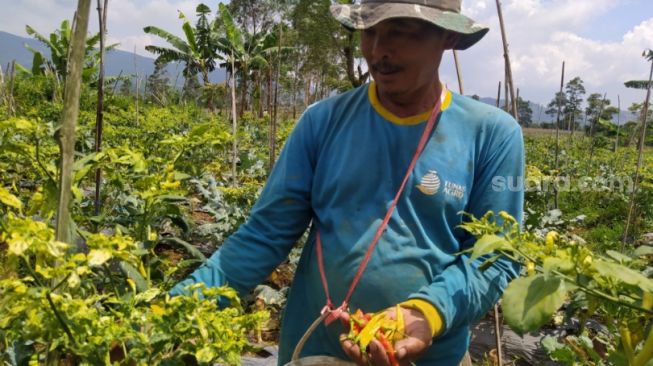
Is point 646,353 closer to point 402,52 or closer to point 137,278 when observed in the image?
point 402,52

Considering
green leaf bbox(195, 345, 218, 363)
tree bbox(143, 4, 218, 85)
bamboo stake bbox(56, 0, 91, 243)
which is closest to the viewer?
bamboo stake bbox(56, 0, 91, 243)

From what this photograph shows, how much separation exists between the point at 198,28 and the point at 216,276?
674 inches

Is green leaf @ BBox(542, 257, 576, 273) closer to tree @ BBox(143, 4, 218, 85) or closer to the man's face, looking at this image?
the man's face

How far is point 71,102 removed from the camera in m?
0.62

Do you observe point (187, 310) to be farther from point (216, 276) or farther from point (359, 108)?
point (359, 108)

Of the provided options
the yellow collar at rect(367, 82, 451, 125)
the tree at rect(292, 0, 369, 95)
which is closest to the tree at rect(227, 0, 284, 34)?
the tree at rect(292, 0, 369, 95)

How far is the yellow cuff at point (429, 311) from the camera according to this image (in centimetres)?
118

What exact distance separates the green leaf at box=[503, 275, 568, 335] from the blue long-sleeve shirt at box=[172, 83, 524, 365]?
62 centimetres

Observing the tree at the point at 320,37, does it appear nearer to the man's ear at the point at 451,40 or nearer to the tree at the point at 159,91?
the tree at the point at 159,91

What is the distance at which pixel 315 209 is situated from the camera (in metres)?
1.48

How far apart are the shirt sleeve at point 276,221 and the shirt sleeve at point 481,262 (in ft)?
1.33

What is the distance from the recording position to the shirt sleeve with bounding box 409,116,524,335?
4.11 ft

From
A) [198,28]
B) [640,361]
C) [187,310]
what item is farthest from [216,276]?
[198,28]

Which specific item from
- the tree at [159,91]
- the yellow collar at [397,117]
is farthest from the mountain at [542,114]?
the tree at [159,91]
